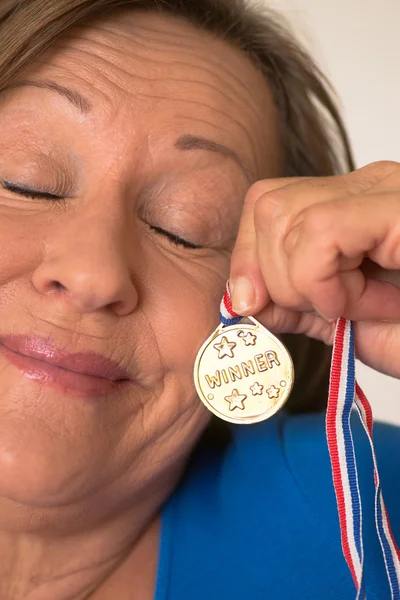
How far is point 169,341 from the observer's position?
4.72 ft

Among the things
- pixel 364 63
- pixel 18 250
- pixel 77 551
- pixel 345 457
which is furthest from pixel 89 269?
pixel 364 63

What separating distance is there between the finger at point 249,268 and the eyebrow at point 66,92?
1.26 feet

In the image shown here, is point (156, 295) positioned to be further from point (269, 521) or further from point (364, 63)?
point (364, 63)

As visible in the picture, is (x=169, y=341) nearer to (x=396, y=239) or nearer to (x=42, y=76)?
(x=396, y=239)

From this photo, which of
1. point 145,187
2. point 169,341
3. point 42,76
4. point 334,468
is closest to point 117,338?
point 169,341

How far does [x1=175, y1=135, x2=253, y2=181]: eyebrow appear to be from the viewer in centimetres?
152

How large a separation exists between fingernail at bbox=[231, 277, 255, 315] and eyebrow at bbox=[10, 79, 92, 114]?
1.52 feet

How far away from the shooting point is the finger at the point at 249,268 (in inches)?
51.2

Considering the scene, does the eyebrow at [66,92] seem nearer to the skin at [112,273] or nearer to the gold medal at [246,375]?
the skin at [112,273]

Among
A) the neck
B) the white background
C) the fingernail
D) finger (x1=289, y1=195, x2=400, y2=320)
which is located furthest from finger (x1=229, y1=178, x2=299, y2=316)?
the white background

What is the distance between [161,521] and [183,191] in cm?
74

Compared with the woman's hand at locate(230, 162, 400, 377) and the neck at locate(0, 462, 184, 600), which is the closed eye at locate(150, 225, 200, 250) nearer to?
the woman's hand at locate(230, 162, 400, 377)

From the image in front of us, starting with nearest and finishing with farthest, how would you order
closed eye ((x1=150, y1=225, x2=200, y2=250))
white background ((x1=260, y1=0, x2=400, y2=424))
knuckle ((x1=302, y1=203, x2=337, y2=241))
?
knuckle ((x1=302, y1=203, x2=337, y2=241))
closed eye ((x1=150, y1=225, x2=200, y2=250))
white background ((x1=260, y1=0, x2=400, y2=424))

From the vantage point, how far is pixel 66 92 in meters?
1.48
